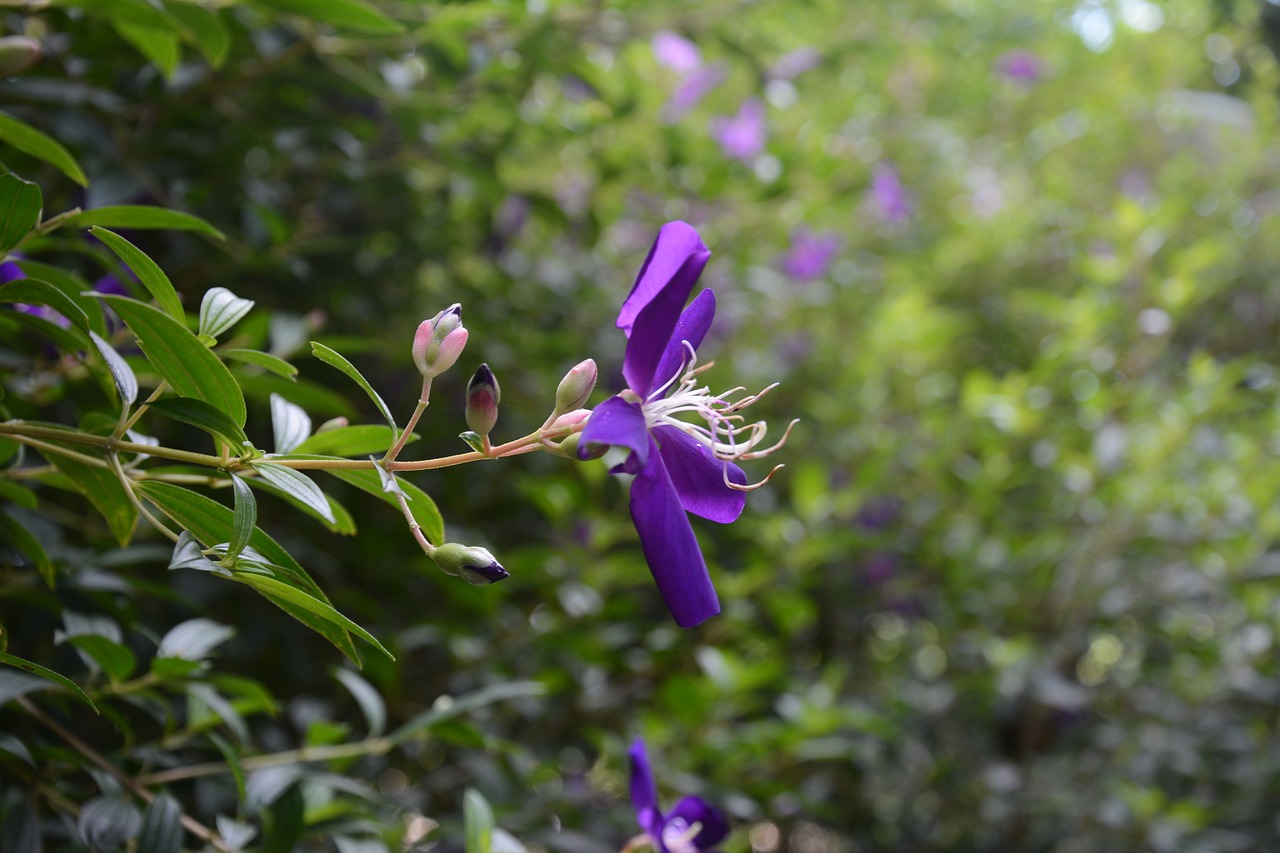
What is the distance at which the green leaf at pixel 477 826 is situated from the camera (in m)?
0.80

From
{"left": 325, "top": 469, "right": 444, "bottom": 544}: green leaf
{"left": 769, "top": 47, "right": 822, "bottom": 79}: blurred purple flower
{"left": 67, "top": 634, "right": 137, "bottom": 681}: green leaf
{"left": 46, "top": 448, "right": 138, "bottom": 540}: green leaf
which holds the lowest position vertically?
{"left": 67, "top": 634, "right": 137, "bottom": 681}: green leaf

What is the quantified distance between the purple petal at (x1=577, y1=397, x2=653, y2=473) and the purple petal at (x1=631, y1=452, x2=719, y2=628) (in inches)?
1.4

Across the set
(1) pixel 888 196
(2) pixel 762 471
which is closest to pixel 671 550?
(2) pixel 762 471

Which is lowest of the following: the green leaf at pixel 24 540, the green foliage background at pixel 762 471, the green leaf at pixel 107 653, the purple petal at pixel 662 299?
the green foliage background at pixel 762 471

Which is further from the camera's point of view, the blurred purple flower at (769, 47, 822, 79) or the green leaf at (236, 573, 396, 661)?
the blurred purple flower at (769, 47, 822, 79)

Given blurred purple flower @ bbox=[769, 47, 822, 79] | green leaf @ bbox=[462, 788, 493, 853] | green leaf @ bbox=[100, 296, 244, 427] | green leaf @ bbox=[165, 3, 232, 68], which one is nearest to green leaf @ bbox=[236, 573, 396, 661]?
green leaf @ bbox=[100, 296, 244, 427]

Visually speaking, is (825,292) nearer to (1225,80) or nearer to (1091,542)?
(1091,542)

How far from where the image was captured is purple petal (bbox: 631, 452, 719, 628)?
1.91 feet

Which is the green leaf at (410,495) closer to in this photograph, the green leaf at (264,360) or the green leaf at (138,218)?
the green leaf at (264,360)

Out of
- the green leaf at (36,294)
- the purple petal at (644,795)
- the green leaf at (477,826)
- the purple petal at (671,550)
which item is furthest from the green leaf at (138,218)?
the purple petal at (644,795)

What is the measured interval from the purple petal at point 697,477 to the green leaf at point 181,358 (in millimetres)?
264

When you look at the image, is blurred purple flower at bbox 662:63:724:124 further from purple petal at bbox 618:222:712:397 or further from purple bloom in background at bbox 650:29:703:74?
purple petal at bbox 618:222:712:397

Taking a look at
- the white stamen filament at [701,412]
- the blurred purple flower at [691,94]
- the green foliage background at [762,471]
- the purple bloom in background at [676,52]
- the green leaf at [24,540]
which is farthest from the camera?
the blurred purple flower at [691,94]

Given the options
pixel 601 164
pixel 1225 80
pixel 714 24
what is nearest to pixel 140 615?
pixel 601 164
